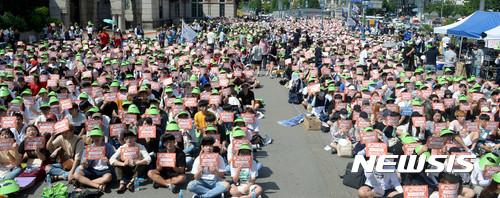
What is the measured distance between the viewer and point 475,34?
19.8m

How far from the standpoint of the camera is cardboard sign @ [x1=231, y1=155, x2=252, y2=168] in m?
7.43

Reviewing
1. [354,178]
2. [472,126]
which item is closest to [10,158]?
[354,178]

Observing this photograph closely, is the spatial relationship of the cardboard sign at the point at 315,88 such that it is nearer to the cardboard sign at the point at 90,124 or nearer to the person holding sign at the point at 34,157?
the cardboard sign at the point at 90,124

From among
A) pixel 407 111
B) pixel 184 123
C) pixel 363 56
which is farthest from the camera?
pixel 363 56

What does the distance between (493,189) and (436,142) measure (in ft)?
4.64

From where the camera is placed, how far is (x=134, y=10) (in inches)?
1877

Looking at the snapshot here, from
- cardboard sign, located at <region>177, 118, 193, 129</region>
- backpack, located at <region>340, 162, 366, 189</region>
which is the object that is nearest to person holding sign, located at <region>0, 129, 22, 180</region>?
cardboard sign, located at <region>177, 118, 193, 129</region>

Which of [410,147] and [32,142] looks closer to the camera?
[410,147]

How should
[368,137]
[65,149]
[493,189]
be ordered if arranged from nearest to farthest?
[493,189] < [368,137] < [65,149]

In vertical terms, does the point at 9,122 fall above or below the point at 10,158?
above

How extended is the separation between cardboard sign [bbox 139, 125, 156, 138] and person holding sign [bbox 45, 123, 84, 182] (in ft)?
3.64

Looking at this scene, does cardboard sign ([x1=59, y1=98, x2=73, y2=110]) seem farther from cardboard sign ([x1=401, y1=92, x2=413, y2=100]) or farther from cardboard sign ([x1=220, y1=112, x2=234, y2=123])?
cardboard sign ([x1=401, y1=92, x2=413, y2=100])

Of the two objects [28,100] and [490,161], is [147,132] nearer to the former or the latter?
[28,100]

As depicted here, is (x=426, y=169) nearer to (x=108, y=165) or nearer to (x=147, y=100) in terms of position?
(x=108, y=165)
